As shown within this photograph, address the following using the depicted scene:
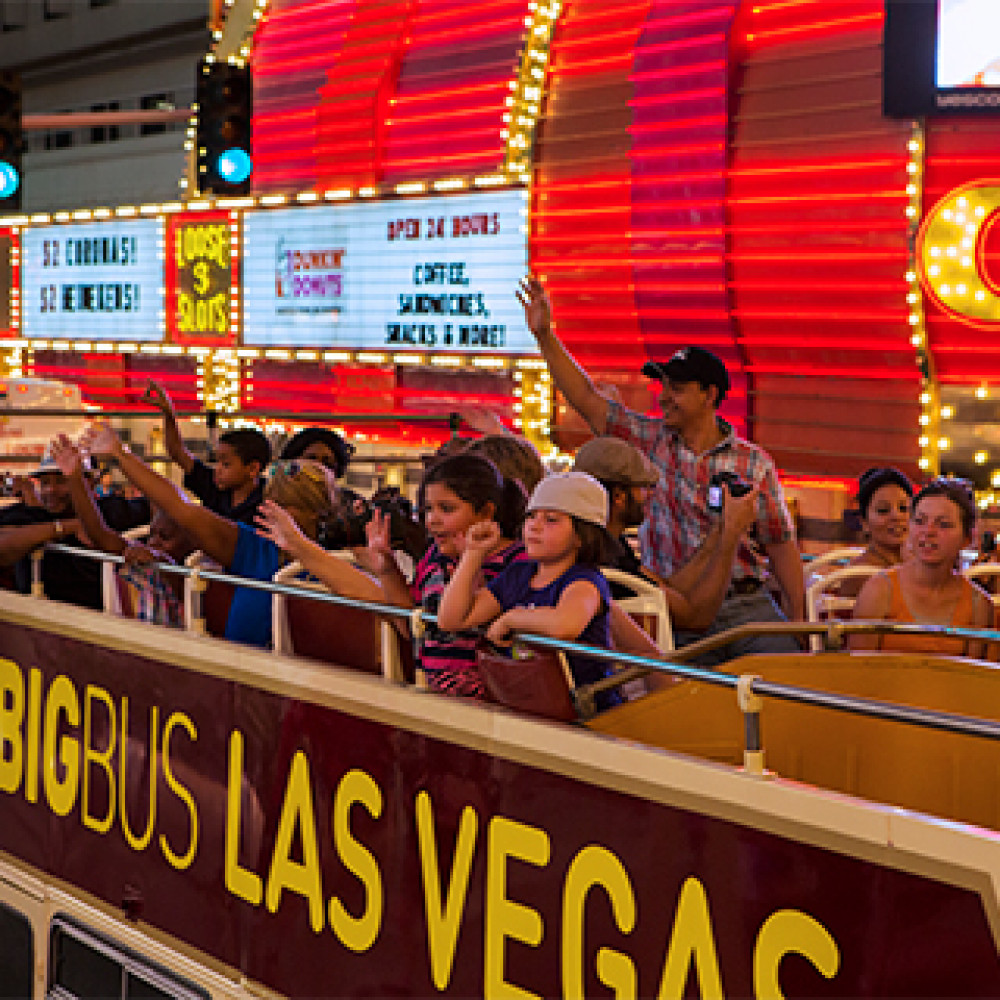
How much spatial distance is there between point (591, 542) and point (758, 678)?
0.88 meters

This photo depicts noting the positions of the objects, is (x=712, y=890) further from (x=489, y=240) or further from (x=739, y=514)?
(x=489, y=240)

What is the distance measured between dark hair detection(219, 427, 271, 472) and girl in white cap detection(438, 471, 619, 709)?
240 centimetres

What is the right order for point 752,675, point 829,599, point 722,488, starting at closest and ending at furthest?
point 752,675 < point 722,488 < point 829,599

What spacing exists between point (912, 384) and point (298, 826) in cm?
733

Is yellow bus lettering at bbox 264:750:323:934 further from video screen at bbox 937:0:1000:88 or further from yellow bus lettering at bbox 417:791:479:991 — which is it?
video screen at bbox 937:0:1000:88

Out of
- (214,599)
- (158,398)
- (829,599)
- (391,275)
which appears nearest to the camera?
(829,599)

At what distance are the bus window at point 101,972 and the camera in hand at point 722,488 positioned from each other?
2.11 metres

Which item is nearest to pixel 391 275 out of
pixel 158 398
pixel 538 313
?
pixel 158 398

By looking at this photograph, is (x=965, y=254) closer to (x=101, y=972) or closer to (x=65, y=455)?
(x=65, y=455)

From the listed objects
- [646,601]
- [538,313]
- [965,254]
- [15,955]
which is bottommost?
[15,955]

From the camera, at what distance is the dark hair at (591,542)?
3.81m

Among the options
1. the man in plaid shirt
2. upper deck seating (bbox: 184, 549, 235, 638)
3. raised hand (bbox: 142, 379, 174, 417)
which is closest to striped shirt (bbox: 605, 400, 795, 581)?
the man in plaid shirt

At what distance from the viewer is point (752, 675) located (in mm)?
3275

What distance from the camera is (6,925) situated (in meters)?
5.75
